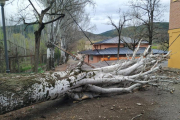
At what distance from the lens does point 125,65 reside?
210 inches

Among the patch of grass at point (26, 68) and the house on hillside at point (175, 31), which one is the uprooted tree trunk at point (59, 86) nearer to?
the house on hillside at point (175, 31)

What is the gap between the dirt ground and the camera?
2.85m

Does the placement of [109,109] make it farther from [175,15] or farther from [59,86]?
[175,15]

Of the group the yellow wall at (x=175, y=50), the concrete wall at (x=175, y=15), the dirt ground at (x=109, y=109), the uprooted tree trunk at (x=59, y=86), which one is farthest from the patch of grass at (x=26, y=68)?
the concrete wall at (x=175, y=15)

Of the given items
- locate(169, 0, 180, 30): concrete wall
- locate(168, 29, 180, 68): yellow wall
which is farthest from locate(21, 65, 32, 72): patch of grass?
locate(169, 0, 180, 30): concrete wall

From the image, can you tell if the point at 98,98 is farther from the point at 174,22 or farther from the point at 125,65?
the point at 174,22

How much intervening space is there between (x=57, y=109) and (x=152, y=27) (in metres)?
18.3

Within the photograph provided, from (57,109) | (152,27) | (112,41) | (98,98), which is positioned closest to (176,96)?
(98,98)

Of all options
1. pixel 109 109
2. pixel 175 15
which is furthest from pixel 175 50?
pixel 109 109

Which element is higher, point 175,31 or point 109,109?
point 175,31

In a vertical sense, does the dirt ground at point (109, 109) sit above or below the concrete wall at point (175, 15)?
below

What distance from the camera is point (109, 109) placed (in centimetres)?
322

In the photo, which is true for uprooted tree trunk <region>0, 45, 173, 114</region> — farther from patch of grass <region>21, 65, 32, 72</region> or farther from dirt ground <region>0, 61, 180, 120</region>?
patch of grass <region>21, 65, 32, 72</region>

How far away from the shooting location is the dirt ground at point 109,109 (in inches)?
112
